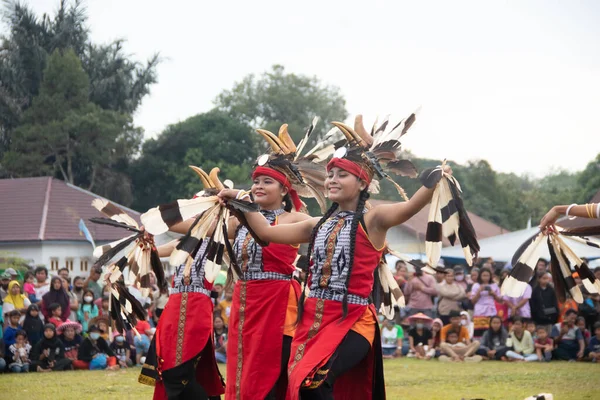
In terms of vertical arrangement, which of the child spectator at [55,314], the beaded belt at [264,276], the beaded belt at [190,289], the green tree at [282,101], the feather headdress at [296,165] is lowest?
the child spectator at [55,314]

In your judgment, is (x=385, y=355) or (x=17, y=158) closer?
(x=385, y=355)

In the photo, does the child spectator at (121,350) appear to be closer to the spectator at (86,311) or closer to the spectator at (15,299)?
the spectator at (86,311)

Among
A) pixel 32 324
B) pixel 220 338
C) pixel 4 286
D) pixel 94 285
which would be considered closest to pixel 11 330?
pixel 32 324

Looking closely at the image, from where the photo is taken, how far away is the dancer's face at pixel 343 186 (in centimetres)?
568

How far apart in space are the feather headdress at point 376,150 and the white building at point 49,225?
24180 mm

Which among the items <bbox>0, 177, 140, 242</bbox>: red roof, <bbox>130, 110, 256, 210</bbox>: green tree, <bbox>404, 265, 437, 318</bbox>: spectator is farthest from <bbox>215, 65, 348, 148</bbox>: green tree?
<bbox>404, 265, 437, 318</bbox>: spectator

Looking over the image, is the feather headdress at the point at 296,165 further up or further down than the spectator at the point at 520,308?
further up

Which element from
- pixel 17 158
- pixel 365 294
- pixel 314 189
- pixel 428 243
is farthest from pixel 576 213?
pixel 17 158

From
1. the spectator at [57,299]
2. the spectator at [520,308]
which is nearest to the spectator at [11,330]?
the spectator at [57,299]

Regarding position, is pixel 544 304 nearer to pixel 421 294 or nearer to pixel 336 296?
pixel 421 294

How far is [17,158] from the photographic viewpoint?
4203cm

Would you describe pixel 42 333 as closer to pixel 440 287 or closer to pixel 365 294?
pixel 440 287

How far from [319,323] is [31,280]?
35.1ft

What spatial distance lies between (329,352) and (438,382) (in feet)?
→ 21.8
